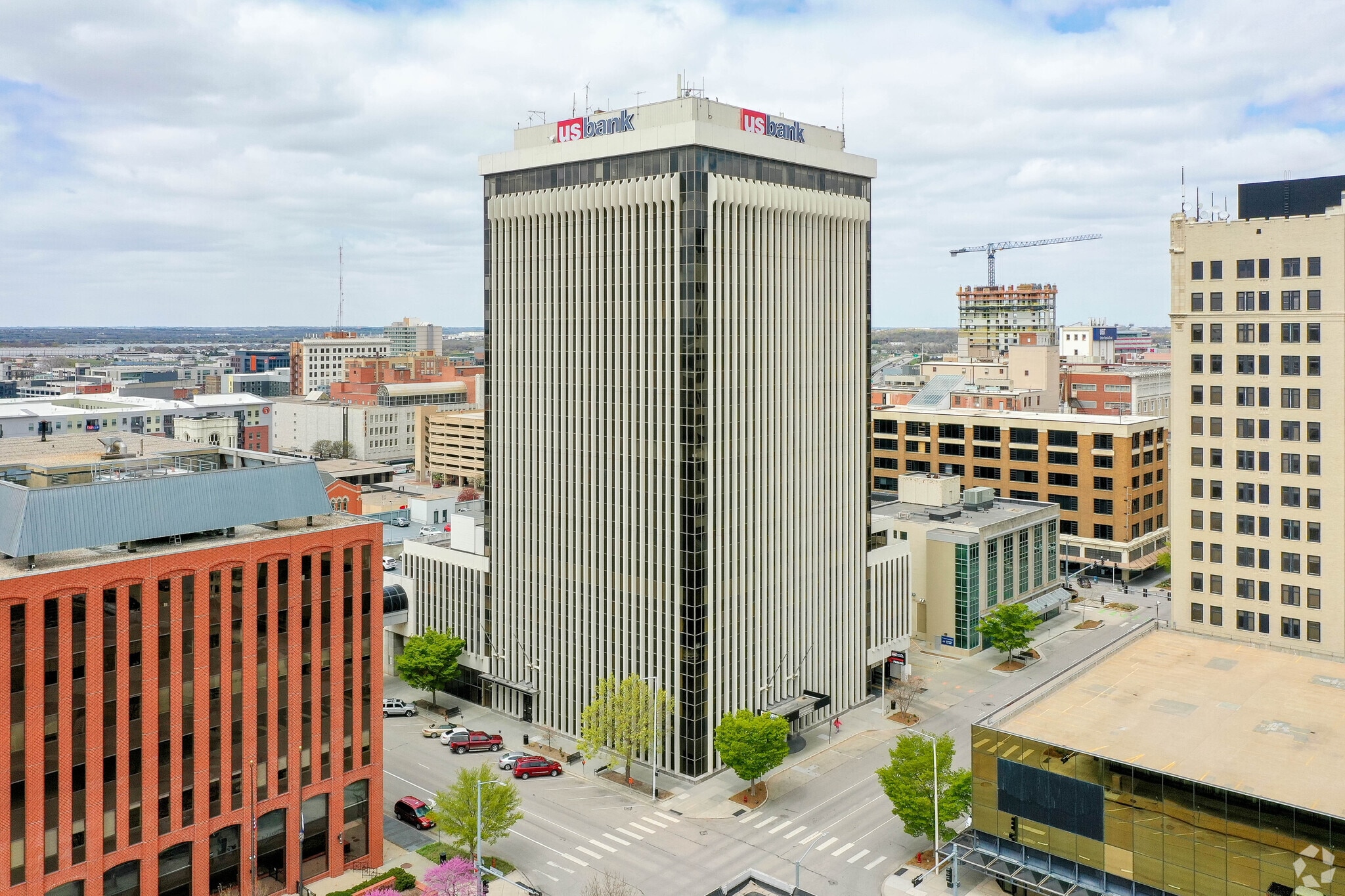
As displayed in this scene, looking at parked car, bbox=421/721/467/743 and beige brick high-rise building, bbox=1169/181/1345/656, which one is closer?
beige brick high-rise building, bbox=1169/181/1345/656

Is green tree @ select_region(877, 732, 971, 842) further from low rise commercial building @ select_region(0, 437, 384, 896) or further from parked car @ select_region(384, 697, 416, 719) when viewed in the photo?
parked car @ select_region(384, 697, 416, 719)

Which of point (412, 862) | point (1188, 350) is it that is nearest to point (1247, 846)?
point (1188, 350)

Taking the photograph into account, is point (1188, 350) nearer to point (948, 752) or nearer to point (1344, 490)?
point (1344, 490)

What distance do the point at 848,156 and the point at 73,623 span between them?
72.7 meters

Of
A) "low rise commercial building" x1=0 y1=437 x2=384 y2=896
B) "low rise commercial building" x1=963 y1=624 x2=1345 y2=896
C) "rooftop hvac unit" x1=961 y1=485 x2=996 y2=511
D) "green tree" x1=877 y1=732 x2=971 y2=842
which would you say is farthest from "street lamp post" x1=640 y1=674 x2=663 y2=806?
"rooftop hvac unit" x1=961 y1=485 x2=996 y2=511

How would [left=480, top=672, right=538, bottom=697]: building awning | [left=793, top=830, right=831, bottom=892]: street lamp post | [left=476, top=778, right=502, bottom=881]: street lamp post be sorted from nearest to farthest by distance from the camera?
[left=476, top=778, right=502, bottom=881]: street lamp post
[left=793, top=830, right=831, bottom=892]: street lamp post
[left=480, top=672, right=538, bottom=697]: building awning

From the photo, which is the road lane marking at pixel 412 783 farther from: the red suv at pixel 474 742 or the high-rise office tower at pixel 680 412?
the high-rise office tower at pixel 680 412

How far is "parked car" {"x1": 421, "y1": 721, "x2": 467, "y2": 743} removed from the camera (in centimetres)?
9325

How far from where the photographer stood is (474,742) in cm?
8994

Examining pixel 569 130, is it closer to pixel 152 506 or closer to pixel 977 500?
pixel 152 506

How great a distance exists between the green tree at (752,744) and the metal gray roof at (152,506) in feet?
114

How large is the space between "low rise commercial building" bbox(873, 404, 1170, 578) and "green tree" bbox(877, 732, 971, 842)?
9092 centimetres

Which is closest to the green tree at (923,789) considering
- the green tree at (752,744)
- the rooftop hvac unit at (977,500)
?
the green tree at (752,744)

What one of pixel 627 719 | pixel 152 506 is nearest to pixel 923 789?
pixel 627 719
